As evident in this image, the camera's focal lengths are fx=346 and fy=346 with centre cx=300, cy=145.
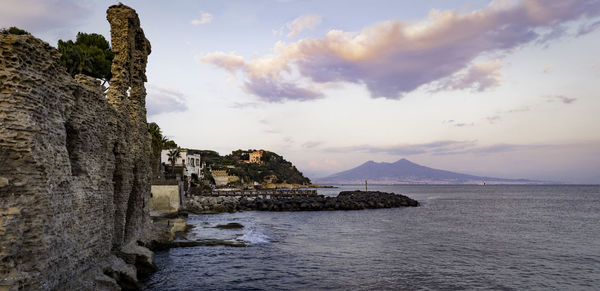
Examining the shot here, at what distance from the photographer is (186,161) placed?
3142 inches

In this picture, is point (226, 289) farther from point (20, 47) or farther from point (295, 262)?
point (20, 47)

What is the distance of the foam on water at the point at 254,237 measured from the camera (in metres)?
26.5

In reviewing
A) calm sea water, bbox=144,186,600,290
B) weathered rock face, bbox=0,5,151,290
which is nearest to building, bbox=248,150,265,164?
calm sea water, bbox=144,186,600,290

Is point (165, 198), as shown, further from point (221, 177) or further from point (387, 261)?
point (221, 177)

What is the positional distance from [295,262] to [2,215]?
→ 1539 cm

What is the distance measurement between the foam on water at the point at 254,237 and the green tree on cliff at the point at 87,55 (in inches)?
806

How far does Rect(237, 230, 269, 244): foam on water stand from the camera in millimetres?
26478

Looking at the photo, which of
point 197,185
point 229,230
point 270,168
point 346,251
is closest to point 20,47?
point 346,251

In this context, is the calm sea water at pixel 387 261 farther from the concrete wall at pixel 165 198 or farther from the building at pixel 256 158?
the building at pixel 256 158

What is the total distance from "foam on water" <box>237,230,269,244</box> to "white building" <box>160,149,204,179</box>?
1639 inches

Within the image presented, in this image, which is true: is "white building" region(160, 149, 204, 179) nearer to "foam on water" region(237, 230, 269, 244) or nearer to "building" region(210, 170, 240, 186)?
"building" region(210, 170, 240, 186)

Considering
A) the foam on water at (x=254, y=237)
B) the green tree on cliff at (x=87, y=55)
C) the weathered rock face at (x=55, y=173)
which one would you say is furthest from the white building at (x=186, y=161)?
the weathered rock face at (x=55, y=173)

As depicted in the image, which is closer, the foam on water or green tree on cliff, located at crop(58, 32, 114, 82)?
the foam on water

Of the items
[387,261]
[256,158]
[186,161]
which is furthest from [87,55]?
[256,158]
